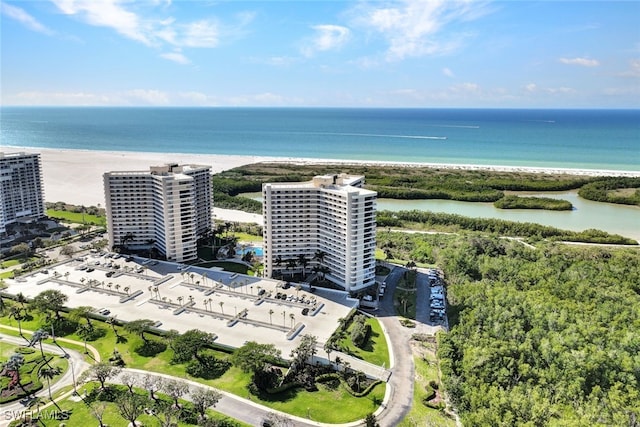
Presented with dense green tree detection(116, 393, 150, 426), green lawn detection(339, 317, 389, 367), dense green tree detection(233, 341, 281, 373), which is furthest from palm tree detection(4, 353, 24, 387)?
green lawn detection(339, 317, 389, 367)

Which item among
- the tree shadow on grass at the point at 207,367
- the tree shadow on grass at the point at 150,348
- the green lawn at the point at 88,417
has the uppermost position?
the tree shadow on grass at the point at 150,348

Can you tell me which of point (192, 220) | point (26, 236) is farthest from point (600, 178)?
point (26, 236)

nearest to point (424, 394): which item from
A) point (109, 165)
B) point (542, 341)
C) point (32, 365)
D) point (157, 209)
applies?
point (542, 341)

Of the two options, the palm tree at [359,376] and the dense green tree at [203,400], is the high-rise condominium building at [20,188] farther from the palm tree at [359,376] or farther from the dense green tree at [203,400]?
the palm tree at [359,376]

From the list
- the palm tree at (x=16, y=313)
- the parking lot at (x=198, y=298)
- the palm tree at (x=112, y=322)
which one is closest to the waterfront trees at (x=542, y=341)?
the parking lot at (x=198, y=298)

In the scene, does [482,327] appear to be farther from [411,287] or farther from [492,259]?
[492,259]

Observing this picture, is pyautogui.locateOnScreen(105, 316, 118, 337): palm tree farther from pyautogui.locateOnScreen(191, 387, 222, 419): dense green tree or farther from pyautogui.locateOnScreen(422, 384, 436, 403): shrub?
pyautogui.locateOnScreen(422, 384, 436, 403): shrub

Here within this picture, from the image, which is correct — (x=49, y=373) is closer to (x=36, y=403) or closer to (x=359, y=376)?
(x=36, y=403)
